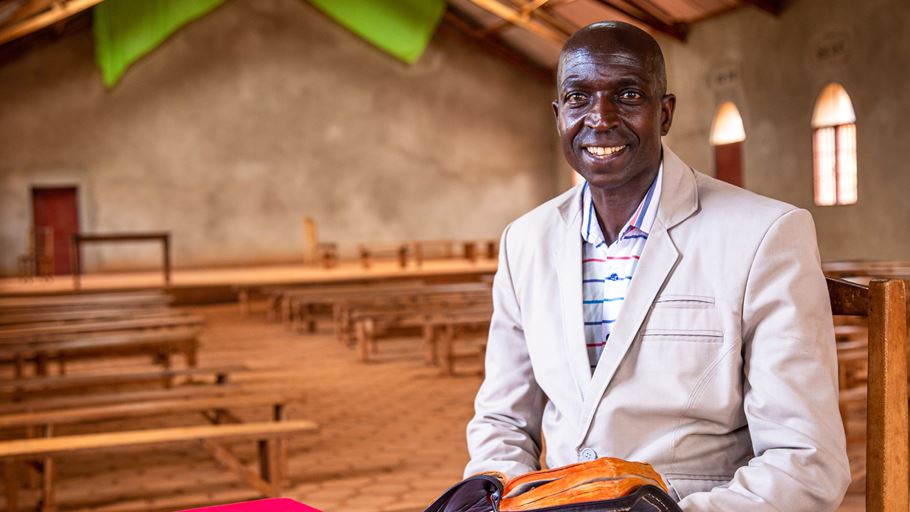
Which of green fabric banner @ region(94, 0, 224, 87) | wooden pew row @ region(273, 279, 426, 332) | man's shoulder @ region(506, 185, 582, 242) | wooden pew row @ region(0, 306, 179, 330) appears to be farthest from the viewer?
green fabric banner @ region(94, 0, 224, 87)

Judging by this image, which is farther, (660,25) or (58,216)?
(58,216)

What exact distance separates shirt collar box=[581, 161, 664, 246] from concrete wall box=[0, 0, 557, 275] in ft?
57.1

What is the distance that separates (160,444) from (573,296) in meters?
2.65

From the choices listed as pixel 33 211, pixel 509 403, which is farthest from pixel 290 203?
pixel 509 403

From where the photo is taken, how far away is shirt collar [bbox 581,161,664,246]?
1.51m

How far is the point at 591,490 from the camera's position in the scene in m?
1.11

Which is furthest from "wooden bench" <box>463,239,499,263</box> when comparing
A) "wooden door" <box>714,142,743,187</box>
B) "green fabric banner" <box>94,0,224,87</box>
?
"green fabric banner" <box>94,0,224,87</box>

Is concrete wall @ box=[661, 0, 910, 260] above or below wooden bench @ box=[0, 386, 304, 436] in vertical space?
above

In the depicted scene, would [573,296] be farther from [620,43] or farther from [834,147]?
[834,147]

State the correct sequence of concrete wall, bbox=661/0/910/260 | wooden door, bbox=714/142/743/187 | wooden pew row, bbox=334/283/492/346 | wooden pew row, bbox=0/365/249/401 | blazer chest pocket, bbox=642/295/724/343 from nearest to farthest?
blazer chest pocket, bbox=642/295/724/343
wooden pew row, bbox=0/365/249/401
wooden pew row, bbox=334/283/492/346
concrete wall, bbox=661/0/910/260
wooden door, bbox=714/142/743/187

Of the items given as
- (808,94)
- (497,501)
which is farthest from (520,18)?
(497,501)

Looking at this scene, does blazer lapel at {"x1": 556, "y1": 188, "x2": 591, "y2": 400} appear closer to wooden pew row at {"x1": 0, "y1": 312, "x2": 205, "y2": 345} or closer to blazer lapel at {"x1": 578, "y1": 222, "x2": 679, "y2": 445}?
blazer lapel at {"x1": 578, "y1": 222, "x2": 679, "y2": 445}

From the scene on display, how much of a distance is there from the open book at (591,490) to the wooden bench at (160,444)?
281cm

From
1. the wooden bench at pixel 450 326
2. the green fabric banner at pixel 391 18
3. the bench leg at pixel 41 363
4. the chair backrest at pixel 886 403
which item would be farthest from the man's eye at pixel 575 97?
the green fabric banner at pixel 391 18
